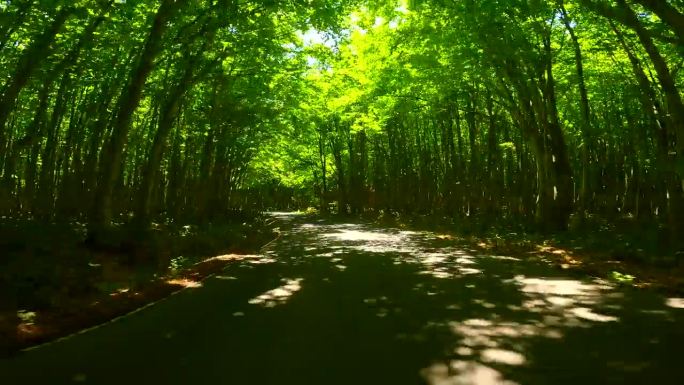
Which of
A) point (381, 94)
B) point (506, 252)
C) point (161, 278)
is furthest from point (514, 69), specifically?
point (161, 278)

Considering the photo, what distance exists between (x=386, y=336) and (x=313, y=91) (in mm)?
26739

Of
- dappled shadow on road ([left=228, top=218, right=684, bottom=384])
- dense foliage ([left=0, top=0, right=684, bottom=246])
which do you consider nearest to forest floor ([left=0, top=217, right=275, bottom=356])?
dense foliage ([left=0, top=0, right=684, bottom=246])

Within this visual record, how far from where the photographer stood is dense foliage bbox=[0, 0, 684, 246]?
1410 cm

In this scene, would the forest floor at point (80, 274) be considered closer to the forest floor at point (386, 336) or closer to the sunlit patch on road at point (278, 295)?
the forest floor at point (386, 336)

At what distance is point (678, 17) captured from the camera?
914cm

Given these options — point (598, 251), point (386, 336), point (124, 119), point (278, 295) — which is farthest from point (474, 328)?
point (124, 119)

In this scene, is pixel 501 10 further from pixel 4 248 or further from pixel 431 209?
pixel 431 209

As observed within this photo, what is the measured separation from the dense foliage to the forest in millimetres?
99

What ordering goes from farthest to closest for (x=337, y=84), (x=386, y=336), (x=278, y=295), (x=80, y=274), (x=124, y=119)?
(x=337, y=84) < (x=124, y=119) < (x=80, y=274) < (x=278, y=295) < (x=386, y=336)

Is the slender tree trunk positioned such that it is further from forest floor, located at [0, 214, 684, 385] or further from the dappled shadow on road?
the dappled shadow on road

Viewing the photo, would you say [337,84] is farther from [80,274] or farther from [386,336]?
[386,336]

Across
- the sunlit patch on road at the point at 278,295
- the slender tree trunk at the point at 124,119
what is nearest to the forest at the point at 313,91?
the slender tree trunk at the point at 124,119

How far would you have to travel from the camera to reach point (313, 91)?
31.6m

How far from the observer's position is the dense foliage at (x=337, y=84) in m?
14.1
